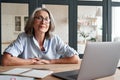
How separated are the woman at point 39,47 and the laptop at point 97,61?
0.61 meters

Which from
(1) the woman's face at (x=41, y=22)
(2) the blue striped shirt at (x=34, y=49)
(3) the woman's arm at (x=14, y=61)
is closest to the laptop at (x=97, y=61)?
(3) the woman's arm at (x=14, y=61)

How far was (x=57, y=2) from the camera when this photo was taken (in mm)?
4574

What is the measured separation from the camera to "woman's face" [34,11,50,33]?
2064 millimetres

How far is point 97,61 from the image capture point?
1.16 metres

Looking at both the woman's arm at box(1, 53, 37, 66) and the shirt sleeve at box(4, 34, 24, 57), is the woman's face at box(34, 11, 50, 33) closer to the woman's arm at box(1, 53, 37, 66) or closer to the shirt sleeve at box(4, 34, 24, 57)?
the shirt sleeve at box(4, 34, 24, 57)

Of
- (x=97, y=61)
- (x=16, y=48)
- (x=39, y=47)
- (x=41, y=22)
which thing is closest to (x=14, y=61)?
(x=16, y=48)

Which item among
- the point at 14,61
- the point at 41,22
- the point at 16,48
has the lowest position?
the point at 14,61

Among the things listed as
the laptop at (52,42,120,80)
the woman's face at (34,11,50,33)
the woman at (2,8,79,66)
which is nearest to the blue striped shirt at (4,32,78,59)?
the woman at (2,8,79,66)

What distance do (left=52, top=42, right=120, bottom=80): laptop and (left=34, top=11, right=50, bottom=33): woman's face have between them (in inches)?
32.7

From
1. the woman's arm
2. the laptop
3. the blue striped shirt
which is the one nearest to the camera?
the laptop

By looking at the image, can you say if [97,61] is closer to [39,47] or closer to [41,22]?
[39,47]

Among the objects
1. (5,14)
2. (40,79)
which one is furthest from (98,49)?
(5,14)

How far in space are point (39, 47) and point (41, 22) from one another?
0.26 metres

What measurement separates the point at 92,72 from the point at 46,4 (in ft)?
11.7
